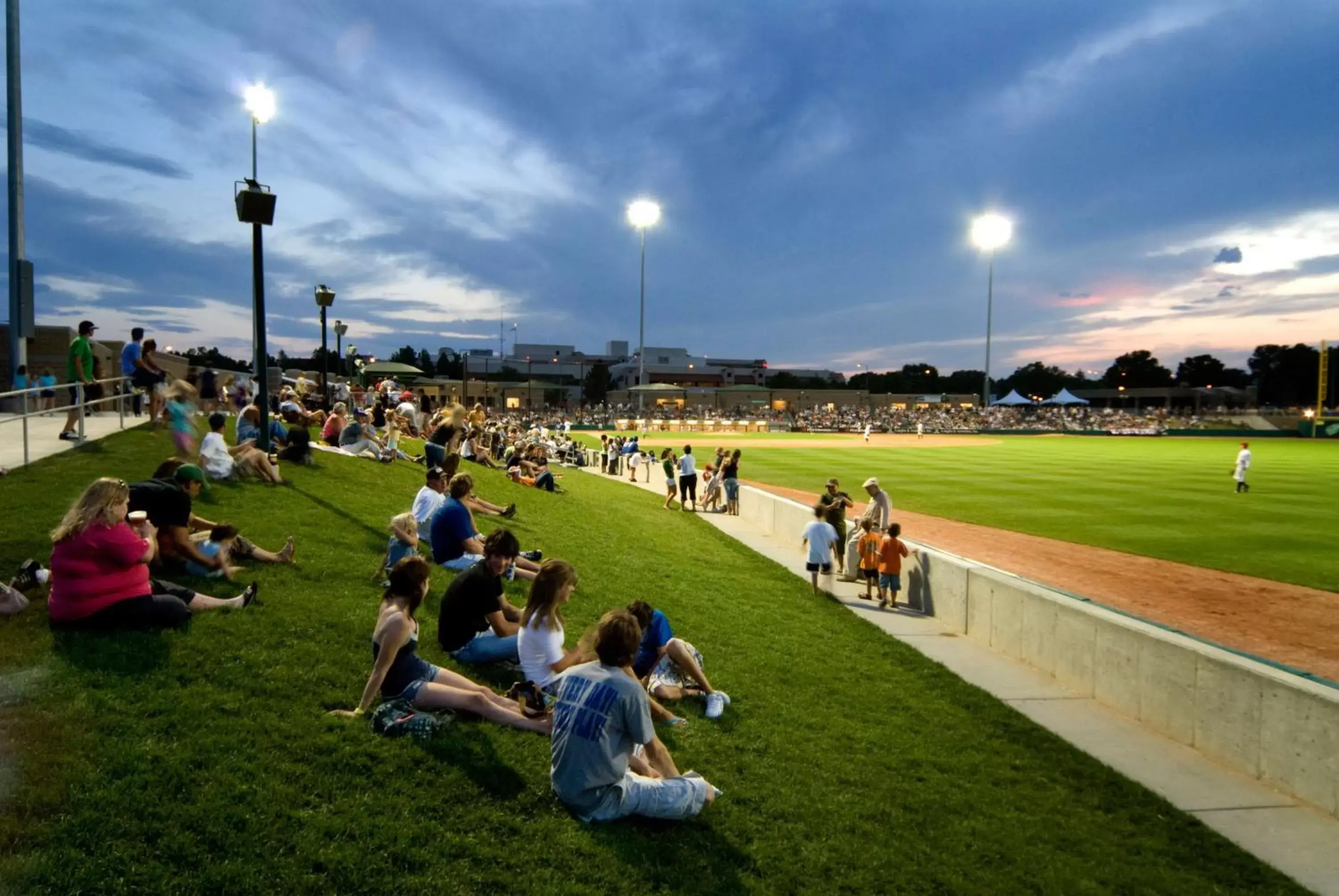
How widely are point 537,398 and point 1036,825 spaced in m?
108

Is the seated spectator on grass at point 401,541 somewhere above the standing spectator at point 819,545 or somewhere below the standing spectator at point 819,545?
above

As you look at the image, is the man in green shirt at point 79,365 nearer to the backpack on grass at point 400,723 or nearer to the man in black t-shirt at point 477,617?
the man in black t-shirt at point 477,617

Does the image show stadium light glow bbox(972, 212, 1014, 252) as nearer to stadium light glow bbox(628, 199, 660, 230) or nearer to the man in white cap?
stadium light glow bbox(628, 199, 660, 230)

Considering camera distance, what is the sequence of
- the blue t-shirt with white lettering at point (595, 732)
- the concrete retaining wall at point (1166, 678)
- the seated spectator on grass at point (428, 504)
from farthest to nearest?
1. the seated spectator on grass at point (428, 504)
2. the concrete retaining wall at point (1166, 678)
3. the blue t-shirt with white lettering at point (595, 732)

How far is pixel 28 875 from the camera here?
11.3 feet

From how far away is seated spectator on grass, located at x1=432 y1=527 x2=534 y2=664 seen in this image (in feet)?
21.7

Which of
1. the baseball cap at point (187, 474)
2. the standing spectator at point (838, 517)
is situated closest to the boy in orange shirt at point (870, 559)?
the standing spectator at point (838, 517)

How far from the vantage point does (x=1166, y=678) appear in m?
7.37

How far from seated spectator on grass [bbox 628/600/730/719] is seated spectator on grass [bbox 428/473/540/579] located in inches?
105

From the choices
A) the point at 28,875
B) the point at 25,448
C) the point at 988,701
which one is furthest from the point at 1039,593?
the point at 25,448

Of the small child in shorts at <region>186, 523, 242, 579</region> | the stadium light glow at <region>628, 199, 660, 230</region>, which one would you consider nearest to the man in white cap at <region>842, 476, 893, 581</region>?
the small child in shorts at <region>186, 523, 242, 579</region>

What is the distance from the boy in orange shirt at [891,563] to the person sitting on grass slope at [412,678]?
7562 mm

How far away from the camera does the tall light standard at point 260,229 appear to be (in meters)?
12.1

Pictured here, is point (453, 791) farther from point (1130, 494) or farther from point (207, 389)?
point (1130, 494)
